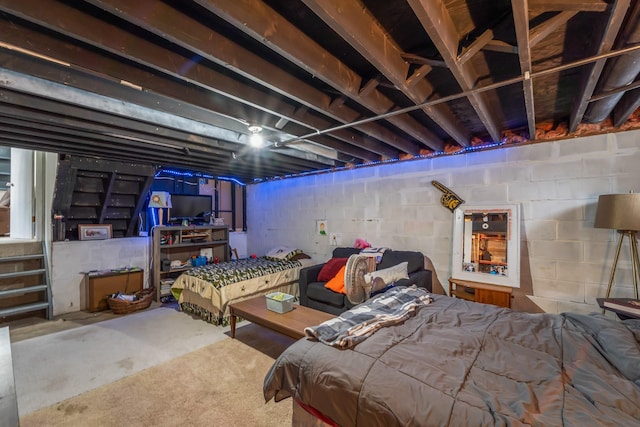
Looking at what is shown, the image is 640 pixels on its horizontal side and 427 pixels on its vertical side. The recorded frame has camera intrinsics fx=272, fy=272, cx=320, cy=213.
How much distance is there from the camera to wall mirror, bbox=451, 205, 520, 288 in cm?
290

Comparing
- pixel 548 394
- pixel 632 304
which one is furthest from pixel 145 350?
pixel 632 304

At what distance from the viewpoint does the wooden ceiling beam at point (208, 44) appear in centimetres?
114

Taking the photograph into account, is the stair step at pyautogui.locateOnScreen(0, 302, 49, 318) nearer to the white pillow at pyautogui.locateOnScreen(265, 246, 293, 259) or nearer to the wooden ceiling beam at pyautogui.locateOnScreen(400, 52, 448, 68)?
the white pillow at pyautogui.locateOnScreen(265, 246, 293, 259)

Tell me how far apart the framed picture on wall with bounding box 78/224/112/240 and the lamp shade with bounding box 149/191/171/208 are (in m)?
0.71

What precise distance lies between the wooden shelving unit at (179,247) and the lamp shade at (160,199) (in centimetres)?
44

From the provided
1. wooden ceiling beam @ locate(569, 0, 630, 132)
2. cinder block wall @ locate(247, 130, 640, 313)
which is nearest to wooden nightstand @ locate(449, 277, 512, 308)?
cinder block wall @ locate(247, 130, 640, 313)

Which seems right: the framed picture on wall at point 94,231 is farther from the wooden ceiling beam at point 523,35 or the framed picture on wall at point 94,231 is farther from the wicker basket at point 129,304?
the wooden ceiling beam at point 523,35

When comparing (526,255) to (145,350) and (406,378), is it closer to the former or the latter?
(406,378)

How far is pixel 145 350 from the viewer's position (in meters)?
2.80

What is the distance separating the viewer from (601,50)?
141 cm

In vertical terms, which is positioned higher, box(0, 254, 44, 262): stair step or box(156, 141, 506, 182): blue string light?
box(156, 141, 506, 182): blue string light

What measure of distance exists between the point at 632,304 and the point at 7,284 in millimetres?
6910

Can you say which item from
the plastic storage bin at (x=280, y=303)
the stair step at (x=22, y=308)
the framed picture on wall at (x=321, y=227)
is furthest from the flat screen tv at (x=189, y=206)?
the plastic storage bin at (x=280, y=303)

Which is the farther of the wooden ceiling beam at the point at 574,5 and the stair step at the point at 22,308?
the stair step at the point at 22,308
